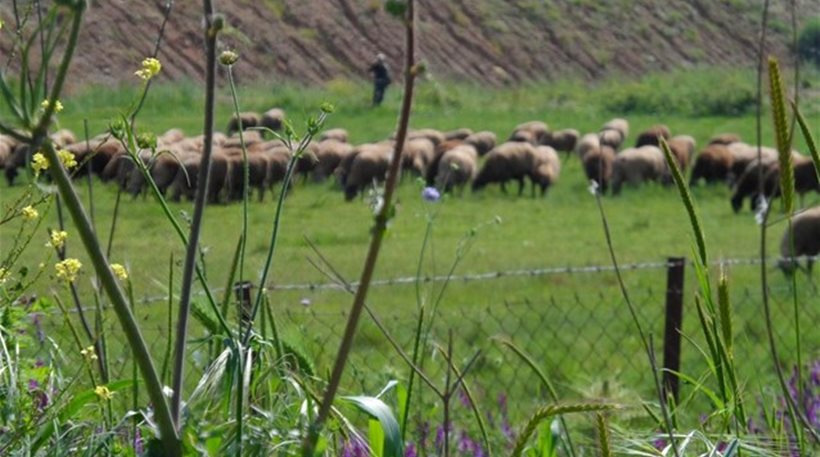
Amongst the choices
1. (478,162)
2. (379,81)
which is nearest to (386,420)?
(478,162)

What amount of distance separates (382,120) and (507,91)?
43.9 ft

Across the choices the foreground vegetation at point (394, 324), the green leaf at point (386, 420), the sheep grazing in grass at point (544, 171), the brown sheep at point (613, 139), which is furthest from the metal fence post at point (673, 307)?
the brown sheep at point (613, 139)

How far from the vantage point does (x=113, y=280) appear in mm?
1319

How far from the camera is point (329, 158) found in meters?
28.2

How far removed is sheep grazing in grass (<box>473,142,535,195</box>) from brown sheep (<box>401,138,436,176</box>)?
1163 mm

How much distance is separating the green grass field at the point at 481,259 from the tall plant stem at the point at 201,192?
7.0 inches

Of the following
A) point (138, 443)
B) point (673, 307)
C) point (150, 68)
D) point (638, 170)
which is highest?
point (150, 68)

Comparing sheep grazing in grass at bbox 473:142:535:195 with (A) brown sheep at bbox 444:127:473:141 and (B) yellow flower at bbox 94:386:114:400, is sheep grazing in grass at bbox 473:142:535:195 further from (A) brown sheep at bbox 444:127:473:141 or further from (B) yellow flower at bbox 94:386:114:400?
(B) yellow flower at bbox 94:386:114:400

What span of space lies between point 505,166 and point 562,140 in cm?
673

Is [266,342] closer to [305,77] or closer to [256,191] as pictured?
[256,191]

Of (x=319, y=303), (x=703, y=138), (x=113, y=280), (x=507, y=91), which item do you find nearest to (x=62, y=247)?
(x=113, y=280)

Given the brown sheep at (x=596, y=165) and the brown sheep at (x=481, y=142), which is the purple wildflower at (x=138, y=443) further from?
the brown sheep at (x=481, y=142)

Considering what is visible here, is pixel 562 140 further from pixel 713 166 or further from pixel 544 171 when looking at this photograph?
pixel 544 171

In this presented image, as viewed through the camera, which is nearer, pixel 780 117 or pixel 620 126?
pixel 780 117
